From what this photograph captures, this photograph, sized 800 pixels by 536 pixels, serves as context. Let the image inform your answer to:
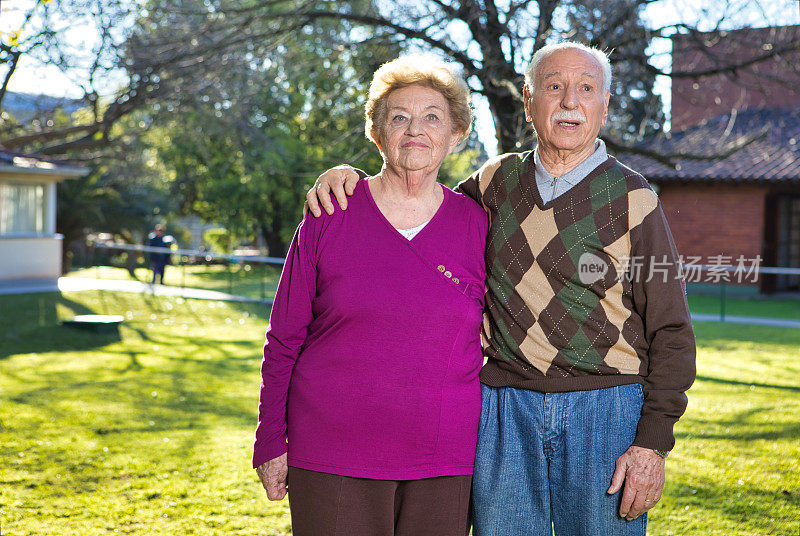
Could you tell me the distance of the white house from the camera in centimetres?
1962

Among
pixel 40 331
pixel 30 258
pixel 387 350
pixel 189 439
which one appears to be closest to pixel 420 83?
pixel 387 350

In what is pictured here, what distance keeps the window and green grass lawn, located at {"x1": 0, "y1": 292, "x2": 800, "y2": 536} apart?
9.21 meters

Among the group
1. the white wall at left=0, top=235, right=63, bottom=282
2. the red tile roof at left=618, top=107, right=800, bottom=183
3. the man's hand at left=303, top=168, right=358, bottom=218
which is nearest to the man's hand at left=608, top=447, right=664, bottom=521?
the man's hand at left=303, top=168, right=358, bottom=218

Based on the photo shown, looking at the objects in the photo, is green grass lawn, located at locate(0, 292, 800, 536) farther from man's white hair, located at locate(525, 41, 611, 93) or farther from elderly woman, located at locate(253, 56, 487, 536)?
man's white hair, located at locate(525, 41, 611, 93)

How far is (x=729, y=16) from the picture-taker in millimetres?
6980

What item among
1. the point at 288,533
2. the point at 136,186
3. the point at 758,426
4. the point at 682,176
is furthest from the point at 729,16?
the point at 136,186

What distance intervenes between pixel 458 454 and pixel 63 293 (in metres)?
17.5

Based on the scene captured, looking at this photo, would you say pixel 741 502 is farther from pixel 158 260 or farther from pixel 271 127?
pixel 271 127

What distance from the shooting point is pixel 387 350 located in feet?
7.70

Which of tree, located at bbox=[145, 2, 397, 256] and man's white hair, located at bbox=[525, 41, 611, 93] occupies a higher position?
tree, located at bbox=[145, 2, 397, 256]

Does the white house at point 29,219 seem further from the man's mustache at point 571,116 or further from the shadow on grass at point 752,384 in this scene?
the man's mustache at point 571,116

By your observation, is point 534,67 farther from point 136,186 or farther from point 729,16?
point 136,186

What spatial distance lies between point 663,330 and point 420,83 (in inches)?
42.7

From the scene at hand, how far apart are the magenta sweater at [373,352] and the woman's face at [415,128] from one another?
177 mm
